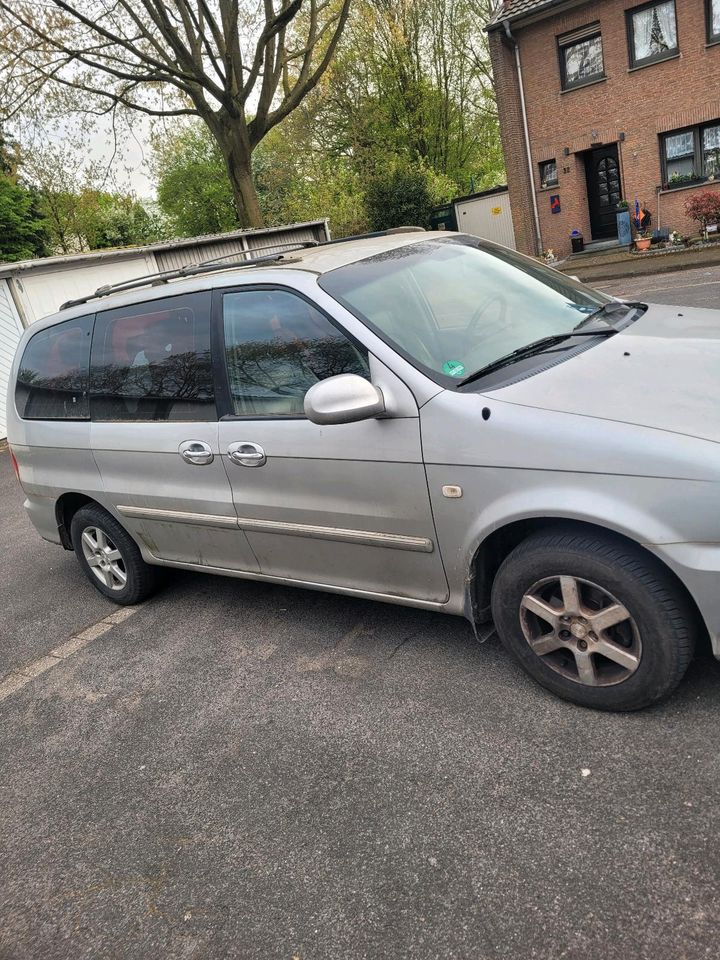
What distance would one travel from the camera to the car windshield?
9.84 ft

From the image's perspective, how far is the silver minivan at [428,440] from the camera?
95.7 inches

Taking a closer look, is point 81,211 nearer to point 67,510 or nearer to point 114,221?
point 114,221

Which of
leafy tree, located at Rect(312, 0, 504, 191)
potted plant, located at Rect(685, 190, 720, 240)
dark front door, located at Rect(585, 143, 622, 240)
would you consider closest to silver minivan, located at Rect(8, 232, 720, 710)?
potted plant, located at Rect(685, 190, 720, 240)

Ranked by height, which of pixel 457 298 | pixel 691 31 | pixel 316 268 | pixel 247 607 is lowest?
pixel 247 607

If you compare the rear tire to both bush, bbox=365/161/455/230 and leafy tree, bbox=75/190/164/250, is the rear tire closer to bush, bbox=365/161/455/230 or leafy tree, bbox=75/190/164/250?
bush, bbox=365/161/455/230

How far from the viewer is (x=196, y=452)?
362cm

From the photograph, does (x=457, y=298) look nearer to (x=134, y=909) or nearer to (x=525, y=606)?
(x=525, y=606)

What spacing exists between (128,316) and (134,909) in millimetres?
2904

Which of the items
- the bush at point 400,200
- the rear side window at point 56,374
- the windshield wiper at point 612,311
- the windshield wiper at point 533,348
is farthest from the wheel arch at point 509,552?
the bush at point 400,200

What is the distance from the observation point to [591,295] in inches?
147

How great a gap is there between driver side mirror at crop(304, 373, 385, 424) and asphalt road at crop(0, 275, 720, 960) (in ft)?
4.02

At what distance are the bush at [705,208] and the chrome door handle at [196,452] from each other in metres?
18.5

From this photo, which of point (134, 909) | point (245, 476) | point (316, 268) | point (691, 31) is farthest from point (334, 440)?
point (691, 31)

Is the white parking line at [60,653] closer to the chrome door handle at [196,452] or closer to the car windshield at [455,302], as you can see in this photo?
the chrome door handle at [196,452]
